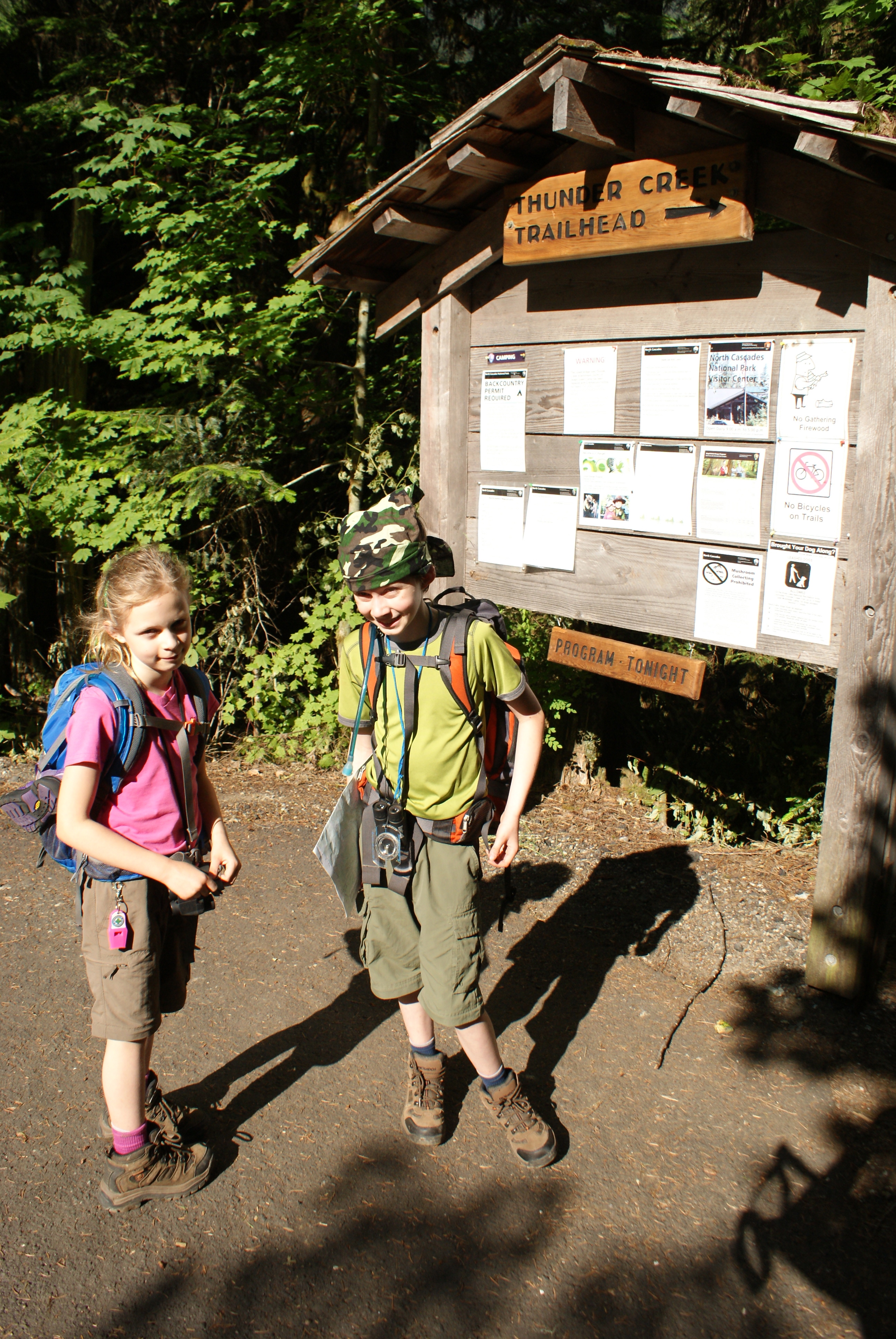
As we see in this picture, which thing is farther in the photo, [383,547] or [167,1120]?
[167,1120]

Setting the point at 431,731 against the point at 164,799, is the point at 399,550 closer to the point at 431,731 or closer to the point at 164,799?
the point at 431,731

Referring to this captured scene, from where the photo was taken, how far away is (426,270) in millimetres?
4461

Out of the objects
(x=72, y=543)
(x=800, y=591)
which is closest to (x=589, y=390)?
(x=800, y=591)

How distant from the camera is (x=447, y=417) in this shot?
4.45 meters

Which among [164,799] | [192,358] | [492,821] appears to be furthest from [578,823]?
[192,358]

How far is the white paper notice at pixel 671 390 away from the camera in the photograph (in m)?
3.63

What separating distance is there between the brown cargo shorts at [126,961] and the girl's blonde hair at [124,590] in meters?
0.63

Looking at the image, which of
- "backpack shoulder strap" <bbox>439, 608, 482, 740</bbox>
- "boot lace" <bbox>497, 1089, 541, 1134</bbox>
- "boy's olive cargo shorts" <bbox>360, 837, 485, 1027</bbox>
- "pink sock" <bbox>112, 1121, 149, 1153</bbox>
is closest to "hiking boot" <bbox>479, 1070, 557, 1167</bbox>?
"boot lace" <bbox>497, 1089, 541, 1134</bbox>

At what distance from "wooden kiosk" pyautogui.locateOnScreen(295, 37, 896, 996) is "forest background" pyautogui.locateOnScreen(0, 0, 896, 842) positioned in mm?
1868

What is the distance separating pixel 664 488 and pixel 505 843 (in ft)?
5.72

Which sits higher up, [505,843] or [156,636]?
[156,636]

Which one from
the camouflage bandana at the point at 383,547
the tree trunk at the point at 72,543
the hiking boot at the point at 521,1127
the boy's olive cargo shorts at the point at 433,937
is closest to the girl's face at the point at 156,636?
the camouflage bandana at the point at 383,547

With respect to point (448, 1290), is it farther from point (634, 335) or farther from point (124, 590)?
point (634, 335)

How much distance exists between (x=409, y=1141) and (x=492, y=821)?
104 cm
